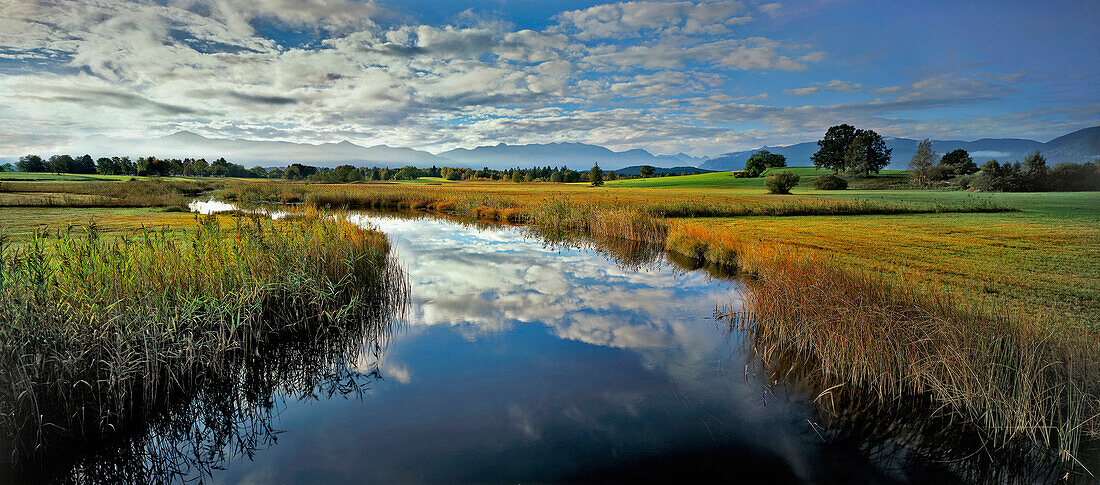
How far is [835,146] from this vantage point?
85.9 m

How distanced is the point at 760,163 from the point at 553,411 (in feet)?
354

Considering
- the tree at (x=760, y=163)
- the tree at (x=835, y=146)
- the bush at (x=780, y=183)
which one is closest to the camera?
the bush at (x=780, y=183)

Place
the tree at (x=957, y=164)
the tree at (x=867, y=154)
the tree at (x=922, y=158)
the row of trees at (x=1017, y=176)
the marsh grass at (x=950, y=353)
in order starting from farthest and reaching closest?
the tree at (x=867, y=154) < the tree at (x=922, y=158) < the tree at (x=957, y=164) < the row of trees at (x=1017, y=176) < the marsh grass at (x=950, y=353)

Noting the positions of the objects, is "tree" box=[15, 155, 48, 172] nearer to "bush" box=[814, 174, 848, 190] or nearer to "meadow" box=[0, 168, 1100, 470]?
"meadow" box=[0, 168, 1100, 470]

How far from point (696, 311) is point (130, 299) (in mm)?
12501

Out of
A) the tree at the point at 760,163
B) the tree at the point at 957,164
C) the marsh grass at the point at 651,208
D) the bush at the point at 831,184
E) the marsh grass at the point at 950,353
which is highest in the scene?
the tree at the point at 760,163

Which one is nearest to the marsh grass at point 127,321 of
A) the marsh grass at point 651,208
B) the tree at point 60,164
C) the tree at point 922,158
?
the marsh grass at point 651,208

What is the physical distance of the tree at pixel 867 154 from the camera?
7762 centimetres

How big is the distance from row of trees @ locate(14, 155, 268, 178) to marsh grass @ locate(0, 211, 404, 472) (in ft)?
380

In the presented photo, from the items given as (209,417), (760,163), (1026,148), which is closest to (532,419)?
(209,417)

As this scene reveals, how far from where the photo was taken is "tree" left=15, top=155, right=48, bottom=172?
261 ft

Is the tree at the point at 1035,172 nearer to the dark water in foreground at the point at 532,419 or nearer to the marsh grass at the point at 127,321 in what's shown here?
the dark water in foreground at the point at 532,419

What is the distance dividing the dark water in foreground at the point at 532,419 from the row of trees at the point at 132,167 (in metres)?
119

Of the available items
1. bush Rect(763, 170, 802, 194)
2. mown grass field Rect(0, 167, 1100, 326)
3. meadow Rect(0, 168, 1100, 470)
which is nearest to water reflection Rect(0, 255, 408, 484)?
meadow Rect(0, 168, 1100, 470)
